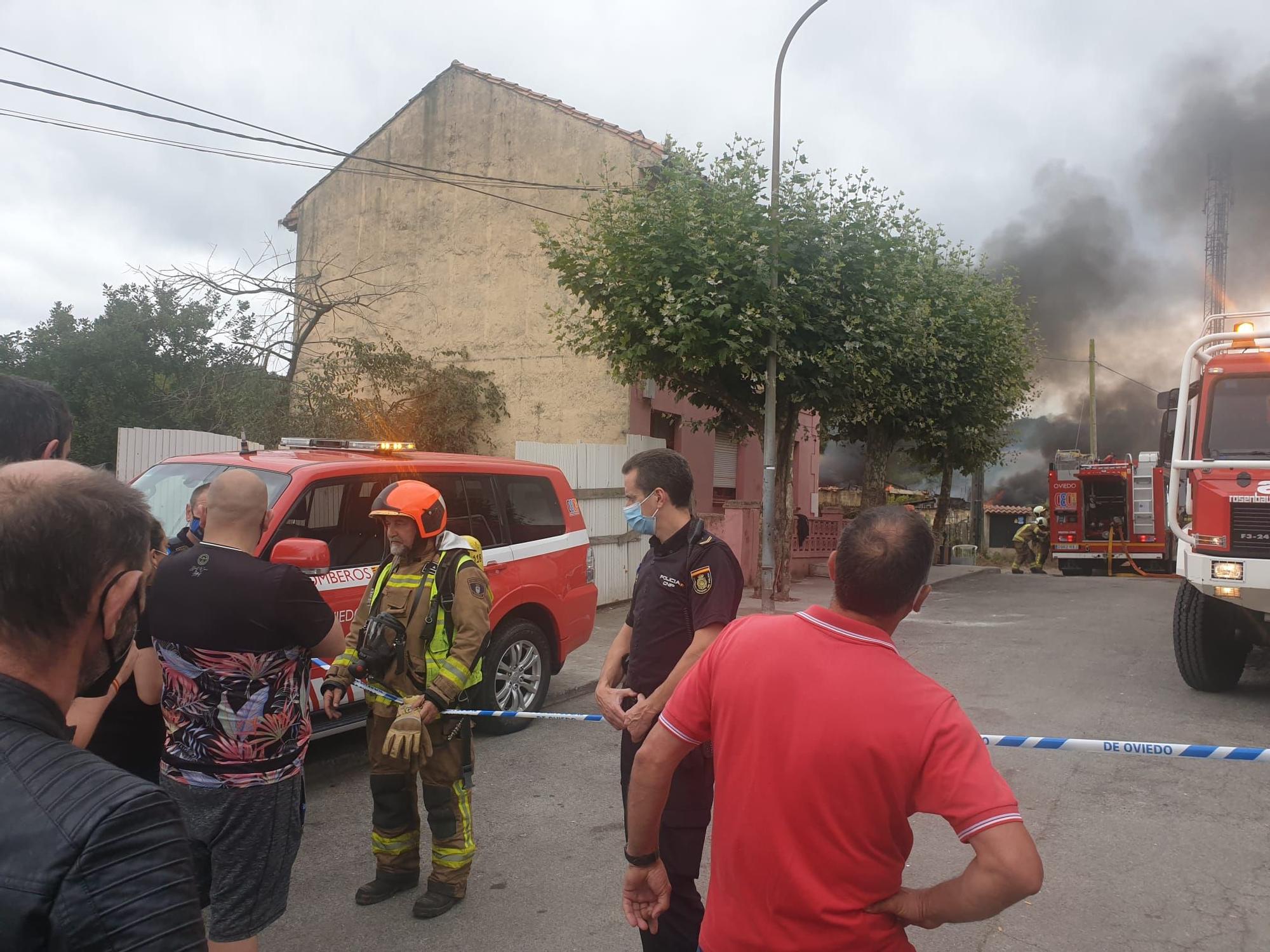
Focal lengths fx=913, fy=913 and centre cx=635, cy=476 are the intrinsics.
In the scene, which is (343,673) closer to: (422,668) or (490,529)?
(422,668)

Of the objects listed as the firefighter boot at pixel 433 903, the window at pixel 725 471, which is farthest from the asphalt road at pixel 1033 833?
the window at pixel 725 471

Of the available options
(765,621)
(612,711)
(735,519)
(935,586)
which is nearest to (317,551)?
(612,711)

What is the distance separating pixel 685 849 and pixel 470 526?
3704 mm

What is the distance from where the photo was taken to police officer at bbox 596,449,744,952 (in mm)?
2885

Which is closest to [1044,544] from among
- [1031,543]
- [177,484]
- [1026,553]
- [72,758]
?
[1031,543]

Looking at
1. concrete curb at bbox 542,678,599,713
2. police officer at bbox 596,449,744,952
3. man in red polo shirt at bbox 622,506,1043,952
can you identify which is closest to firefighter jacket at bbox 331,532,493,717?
police officer at bbox 596,449,744,952

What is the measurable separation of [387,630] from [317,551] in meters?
0.50

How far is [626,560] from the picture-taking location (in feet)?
42.1

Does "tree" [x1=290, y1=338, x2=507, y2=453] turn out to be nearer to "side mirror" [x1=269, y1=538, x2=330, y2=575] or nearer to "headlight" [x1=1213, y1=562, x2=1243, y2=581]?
"side mirror" [x1=269, y1=538, x2=330, y2=575]

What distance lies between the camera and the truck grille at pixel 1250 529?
264 inches

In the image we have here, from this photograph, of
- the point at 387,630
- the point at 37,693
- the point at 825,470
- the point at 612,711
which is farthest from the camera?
the point at 825,470

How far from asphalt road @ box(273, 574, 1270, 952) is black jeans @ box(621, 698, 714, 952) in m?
0.91

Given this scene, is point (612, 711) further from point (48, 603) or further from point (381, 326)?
point (381, 326)

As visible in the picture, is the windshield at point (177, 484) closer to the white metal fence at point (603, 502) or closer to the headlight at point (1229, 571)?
the white metal fence at point (603, 502)
